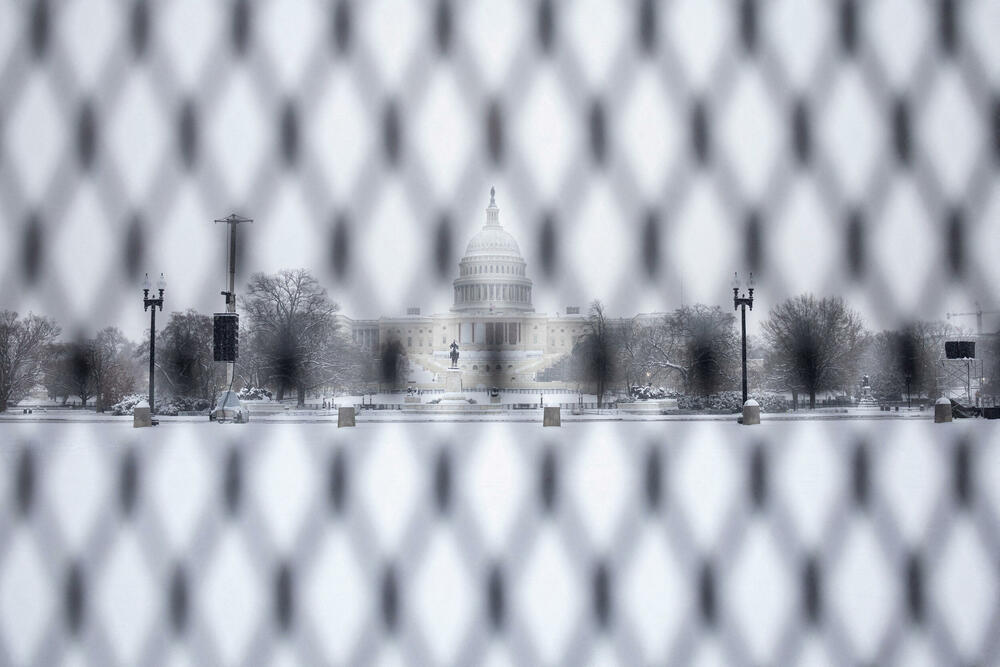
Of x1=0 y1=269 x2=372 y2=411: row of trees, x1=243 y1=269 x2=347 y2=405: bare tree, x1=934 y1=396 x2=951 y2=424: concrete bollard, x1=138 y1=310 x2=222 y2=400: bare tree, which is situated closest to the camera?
x1=934 y1=396 x2=951 y2=424: concrete bollard

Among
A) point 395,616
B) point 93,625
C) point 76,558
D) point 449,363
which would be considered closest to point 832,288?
point 395,616

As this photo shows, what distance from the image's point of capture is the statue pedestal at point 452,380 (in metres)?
35.9

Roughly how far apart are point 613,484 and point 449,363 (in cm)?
3208

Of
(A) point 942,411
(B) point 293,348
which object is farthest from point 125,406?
(A) point 942,411

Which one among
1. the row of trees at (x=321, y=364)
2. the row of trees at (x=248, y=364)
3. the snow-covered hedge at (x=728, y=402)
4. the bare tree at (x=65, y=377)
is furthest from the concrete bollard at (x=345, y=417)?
the snow-covered hedge at (x=728, y=402)

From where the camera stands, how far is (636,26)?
78.1 inches

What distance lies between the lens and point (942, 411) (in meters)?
13.6

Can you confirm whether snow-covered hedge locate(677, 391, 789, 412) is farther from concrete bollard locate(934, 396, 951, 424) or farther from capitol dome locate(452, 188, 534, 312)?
capitol dome locate(452, 188, 534, 312)

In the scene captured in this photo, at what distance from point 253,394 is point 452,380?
45.3ft

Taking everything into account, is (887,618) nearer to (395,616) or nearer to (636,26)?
(395,616)

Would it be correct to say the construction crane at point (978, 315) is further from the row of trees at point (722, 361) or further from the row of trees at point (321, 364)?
the row of trees at point (321, 364)

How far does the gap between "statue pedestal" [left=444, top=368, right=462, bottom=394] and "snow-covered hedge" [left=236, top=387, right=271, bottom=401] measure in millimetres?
12902

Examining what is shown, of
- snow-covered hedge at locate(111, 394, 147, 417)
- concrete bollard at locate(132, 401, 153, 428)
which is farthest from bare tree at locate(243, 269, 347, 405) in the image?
snow-covered hedge at locate(111, 394, 147, 417)

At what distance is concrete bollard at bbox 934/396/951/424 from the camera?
44.0 feet
